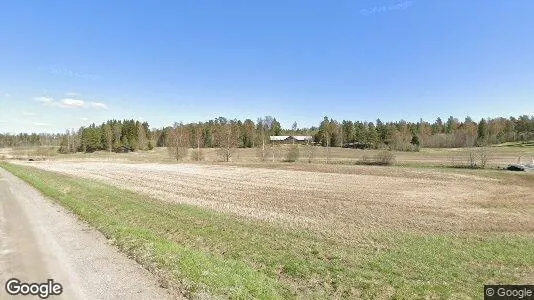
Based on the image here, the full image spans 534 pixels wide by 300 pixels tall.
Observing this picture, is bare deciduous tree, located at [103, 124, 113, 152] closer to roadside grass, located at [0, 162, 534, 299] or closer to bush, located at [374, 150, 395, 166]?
bush, located at [374, 150, 395, 166]

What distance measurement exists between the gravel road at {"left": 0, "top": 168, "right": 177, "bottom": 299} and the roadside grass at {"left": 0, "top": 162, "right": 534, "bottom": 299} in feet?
1.96

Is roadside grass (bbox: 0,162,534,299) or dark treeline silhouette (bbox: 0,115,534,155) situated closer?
roadside grass (bbox: 0,162,534,299)

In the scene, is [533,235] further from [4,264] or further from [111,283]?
[4,264]

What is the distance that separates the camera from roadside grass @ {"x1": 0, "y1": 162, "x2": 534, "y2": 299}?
36.6 feet

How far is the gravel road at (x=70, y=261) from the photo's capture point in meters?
9.39

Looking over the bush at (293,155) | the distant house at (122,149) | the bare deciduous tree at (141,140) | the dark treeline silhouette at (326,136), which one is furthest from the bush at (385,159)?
the distant house at (122,149)

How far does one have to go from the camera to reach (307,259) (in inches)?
564

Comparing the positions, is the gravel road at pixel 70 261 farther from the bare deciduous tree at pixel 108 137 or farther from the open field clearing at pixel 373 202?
the bare deciduous tree at pixel 108 137

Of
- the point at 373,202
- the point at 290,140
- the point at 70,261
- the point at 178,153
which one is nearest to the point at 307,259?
the point at 70,261

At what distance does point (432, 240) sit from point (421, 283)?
6.49 meters

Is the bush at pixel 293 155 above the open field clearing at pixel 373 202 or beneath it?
above

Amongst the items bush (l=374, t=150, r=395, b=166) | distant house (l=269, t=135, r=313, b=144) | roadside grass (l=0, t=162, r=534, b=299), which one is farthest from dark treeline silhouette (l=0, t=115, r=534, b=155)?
roadside grass (l=0, t=162, r=534, b=299)

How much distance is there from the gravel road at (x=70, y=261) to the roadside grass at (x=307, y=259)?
1.96 ft

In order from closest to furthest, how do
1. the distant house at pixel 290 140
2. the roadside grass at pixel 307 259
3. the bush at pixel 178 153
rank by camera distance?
the roadside grass at pixel 307 259 < the bush at pixel 178 153 < the distant house at pixel 290 140
